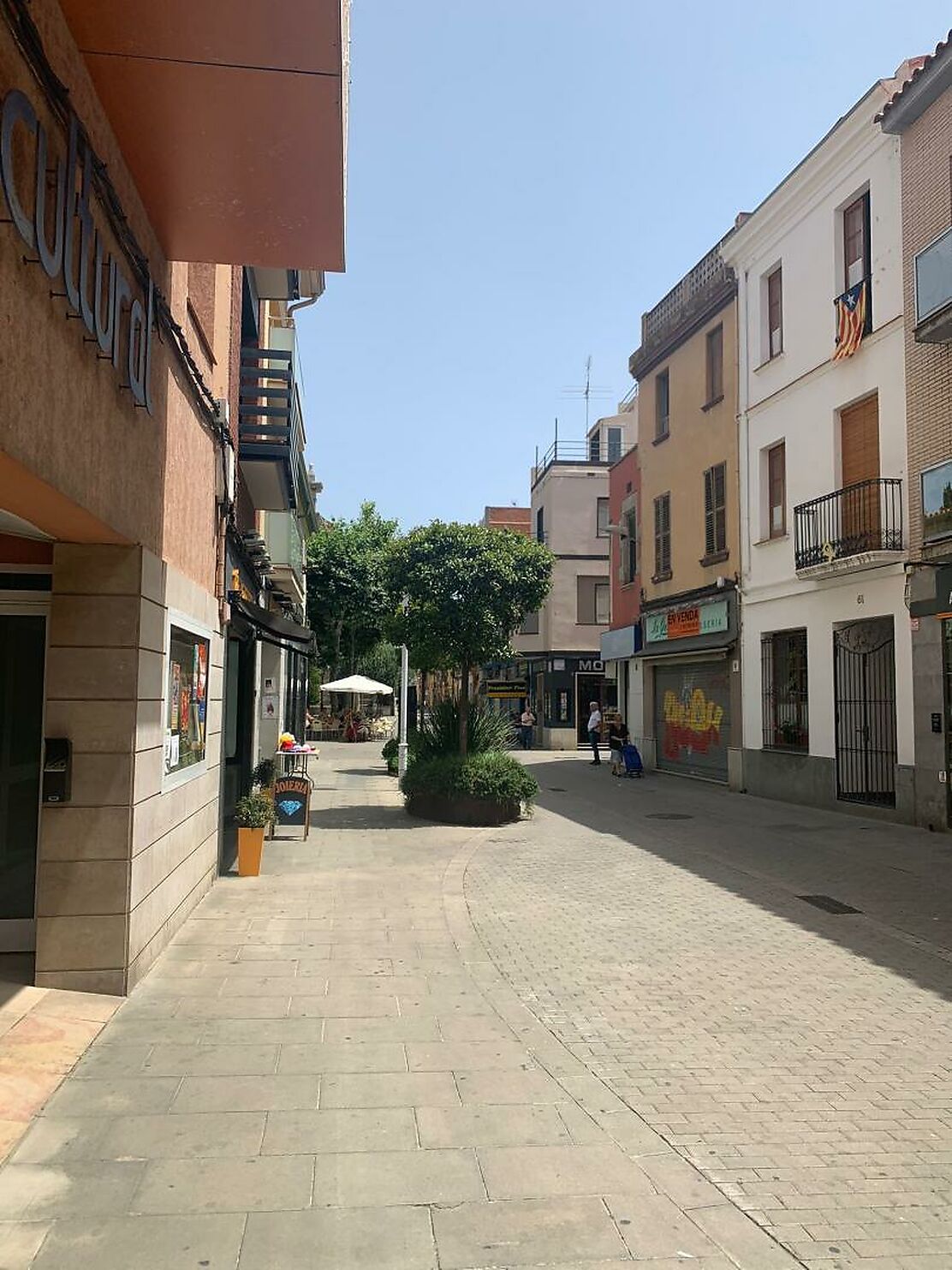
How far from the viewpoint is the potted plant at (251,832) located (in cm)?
Answer: 949

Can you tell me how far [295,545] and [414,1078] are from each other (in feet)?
47.3

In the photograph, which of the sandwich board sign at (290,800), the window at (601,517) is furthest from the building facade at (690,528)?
the sandwich board sign at (290,800)

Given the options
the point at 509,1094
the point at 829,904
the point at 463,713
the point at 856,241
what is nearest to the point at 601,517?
the point at 856,241

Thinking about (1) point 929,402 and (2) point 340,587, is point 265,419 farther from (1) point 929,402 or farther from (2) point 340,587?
(2) point 340,587

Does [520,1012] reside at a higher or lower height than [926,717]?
lower

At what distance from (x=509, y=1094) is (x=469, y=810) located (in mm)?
9258

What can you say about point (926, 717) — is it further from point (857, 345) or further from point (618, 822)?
point (857, 345)

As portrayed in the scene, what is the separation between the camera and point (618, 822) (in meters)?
14.4

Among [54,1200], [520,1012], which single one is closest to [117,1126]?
[54,1200]

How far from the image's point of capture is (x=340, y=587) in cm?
4259

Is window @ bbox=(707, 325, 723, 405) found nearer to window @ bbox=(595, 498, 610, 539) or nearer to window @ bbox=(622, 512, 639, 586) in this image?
window @ bbox=(622, 512, 639, 586)

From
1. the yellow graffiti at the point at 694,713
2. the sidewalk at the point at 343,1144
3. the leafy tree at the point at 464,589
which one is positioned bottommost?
the sidewalk at the point at 343,1144

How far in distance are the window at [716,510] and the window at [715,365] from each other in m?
1.57

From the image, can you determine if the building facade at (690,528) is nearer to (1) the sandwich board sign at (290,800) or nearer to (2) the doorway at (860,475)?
(2) the doorway at (860,475)
